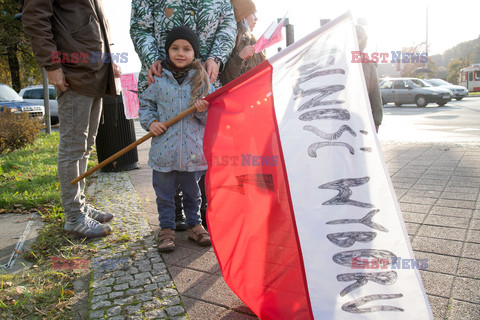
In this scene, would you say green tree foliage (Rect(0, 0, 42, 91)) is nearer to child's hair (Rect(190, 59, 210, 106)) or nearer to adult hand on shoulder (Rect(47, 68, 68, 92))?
adult hand on shoulder (Rect(47, 68, 68, 92))

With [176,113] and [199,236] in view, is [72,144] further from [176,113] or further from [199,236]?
[199,236]

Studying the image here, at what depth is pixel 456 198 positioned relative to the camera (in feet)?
12.7

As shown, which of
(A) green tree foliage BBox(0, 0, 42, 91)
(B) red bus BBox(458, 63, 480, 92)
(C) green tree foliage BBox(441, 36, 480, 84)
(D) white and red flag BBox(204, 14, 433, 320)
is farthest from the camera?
(C) green tree foliage BBox(441, 36, 480, 84)

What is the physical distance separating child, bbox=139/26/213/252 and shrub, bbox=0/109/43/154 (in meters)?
6.15

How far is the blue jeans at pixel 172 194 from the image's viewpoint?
2973 mm

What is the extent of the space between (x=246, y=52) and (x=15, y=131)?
650 cm

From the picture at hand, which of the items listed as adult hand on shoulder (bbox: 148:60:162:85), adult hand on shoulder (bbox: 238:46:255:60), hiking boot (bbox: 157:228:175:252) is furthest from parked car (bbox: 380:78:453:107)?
hiking boot (bbox: 157:228:175:252)

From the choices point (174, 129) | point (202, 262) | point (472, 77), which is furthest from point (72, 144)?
point (472, 77)

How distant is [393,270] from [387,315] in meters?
0.19

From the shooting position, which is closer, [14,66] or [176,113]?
[176,113]

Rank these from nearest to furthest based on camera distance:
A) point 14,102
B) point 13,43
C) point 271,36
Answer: point 271,36, point 14,102, point 13,43

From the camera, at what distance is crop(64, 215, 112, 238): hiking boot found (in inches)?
121

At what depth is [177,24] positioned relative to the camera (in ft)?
9.76

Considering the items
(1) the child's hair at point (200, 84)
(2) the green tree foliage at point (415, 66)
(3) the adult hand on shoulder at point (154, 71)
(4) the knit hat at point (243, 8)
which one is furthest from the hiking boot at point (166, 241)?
(2) the green tree foliage at point (415, 66)
